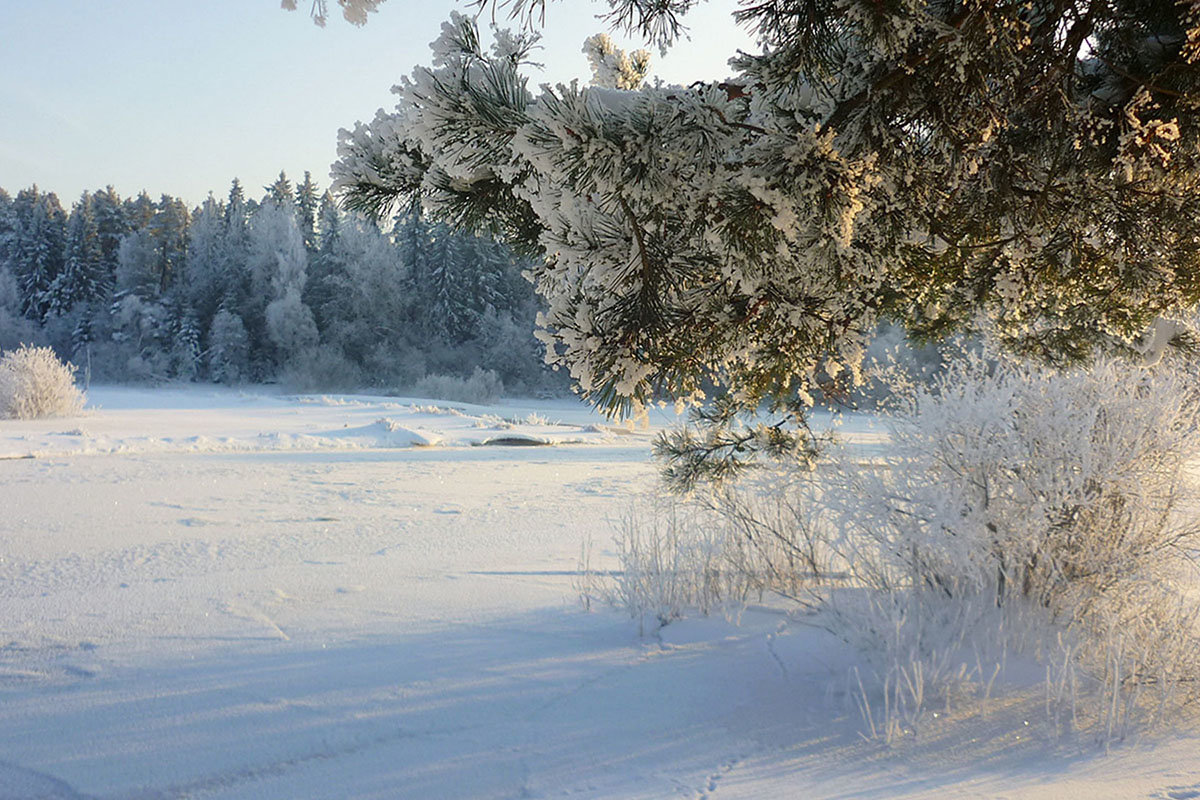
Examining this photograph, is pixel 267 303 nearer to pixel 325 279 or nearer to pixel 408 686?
pixel 325 279

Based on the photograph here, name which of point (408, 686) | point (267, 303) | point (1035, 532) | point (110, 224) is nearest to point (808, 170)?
point (1035, 532)

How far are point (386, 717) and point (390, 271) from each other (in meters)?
36.8

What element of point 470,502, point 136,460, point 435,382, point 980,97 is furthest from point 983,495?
point 435,382

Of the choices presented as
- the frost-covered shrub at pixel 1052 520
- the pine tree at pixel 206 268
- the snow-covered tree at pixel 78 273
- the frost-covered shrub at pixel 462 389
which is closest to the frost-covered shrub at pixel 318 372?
the frost-covered shrub at pixel 462 389

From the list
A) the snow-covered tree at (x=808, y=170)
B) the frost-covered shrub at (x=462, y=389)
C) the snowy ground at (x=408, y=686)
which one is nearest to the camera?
the snow-covered tree at (x=808, y=170)

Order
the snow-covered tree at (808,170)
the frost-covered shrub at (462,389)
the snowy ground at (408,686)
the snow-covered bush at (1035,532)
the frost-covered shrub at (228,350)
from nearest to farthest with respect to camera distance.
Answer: the snow-covered tree at (808,170) → the snowy ground at (408,686) → the snow-covered bush at (1035,532) → the frost-covered shrub at (462,389) → the frost-covered shrub at (228,350)

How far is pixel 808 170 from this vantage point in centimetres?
192

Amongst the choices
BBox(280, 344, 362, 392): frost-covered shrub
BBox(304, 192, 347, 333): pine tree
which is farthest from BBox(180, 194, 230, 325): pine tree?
BBox(280, 344, 362, 392): frost-covered shrub

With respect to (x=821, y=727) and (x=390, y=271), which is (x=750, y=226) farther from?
(x=390, y=271)

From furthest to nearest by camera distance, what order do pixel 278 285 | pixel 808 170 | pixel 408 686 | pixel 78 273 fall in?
pixel 78 273
pixel 278 285
pixel 408 686
pixel 808 170

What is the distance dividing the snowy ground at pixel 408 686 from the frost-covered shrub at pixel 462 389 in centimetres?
2405

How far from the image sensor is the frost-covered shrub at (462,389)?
31422 mm

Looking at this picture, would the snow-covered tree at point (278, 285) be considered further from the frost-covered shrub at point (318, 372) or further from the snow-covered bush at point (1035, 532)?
the snow-covered bush at point (1035, 532)

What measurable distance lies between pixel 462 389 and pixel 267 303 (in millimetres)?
A: 11587
